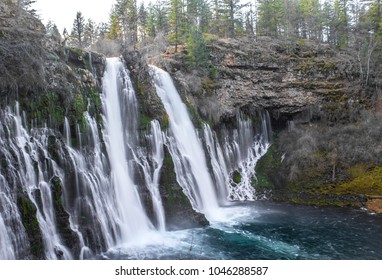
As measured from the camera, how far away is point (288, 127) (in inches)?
1152

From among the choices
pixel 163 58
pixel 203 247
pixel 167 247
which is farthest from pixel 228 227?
pixel 163 58

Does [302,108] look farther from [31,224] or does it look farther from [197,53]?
[31,224]

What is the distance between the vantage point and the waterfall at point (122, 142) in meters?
15.3

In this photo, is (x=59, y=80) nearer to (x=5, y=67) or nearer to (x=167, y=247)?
(x=5, y=67)

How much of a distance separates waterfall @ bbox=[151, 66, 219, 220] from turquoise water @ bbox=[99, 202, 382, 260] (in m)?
1.85

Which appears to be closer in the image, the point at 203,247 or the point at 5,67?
the point at 5,67

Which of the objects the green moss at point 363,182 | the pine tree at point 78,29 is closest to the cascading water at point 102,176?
the green moss at point 363,182

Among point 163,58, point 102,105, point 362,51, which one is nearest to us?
point 102,105

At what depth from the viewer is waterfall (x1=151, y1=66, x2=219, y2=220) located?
64.8 feet

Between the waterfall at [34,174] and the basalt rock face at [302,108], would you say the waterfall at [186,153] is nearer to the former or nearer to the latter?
the basalt rock face at [302,108]

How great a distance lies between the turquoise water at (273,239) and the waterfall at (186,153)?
1.85 m

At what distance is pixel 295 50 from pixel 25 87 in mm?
28274

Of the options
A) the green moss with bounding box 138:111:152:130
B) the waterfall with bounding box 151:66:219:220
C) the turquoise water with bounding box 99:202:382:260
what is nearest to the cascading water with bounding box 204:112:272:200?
the waterfall with bounding box 151:66:219:220

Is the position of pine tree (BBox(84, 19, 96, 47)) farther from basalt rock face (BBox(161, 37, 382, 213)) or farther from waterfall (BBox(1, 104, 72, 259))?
waterfall (BBox(1, 104, 72, 259))
